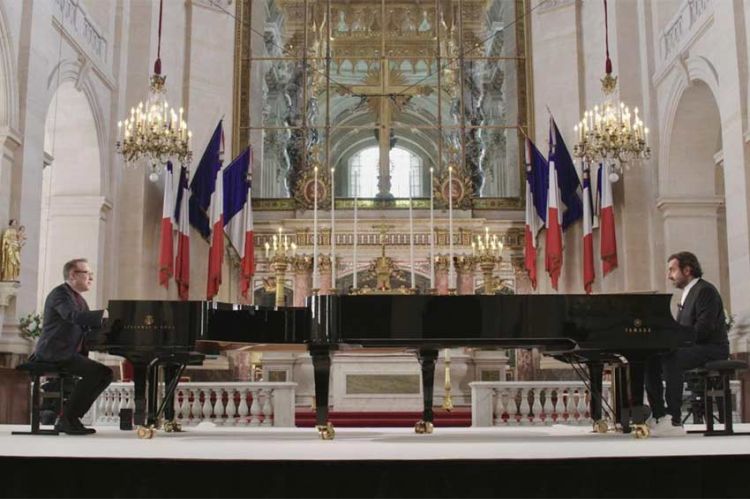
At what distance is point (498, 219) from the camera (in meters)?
15.8

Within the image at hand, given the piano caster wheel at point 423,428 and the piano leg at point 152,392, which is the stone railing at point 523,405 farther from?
the piano leg at point 152,392

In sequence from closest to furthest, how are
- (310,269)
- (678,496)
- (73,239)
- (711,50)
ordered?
(678,496), (711,50), (73,239), (310,269)

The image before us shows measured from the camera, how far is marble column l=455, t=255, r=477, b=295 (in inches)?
558

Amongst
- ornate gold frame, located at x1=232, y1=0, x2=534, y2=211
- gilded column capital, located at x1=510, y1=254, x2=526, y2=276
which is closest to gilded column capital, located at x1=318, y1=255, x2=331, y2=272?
ornate gold frame, located at x1=232, y1=0, x2=534, y2=211

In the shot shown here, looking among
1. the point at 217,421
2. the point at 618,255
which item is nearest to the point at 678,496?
the point at 217,421

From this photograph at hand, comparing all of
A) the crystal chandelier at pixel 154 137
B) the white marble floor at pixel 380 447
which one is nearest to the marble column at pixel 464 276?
the crystal chandelier at pixel 154 137

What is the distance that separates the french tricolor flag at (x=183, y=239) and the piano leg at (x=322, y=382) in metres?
8.03

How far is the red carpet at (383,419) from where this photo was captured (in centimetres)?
978

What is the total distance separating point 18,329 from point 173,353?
439cm

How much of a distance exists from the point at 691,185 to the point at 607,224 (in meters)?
1.30

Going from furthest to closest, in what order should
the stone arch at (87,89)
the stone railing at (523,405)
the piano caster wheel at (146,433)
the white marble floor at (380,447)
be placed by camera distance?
the stone arch at (87,89) < the stone railing at (523,405) < the piano caster wheel at (146,433) < the white marble floor at (380,447)

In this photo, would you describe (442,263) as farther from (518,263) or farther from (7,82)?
(7,82)

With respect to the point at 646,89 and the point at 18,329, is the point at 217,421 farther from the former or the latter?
the point at 646,89

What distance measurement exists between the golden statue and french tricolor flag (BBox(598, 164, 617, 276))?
8.01 m
